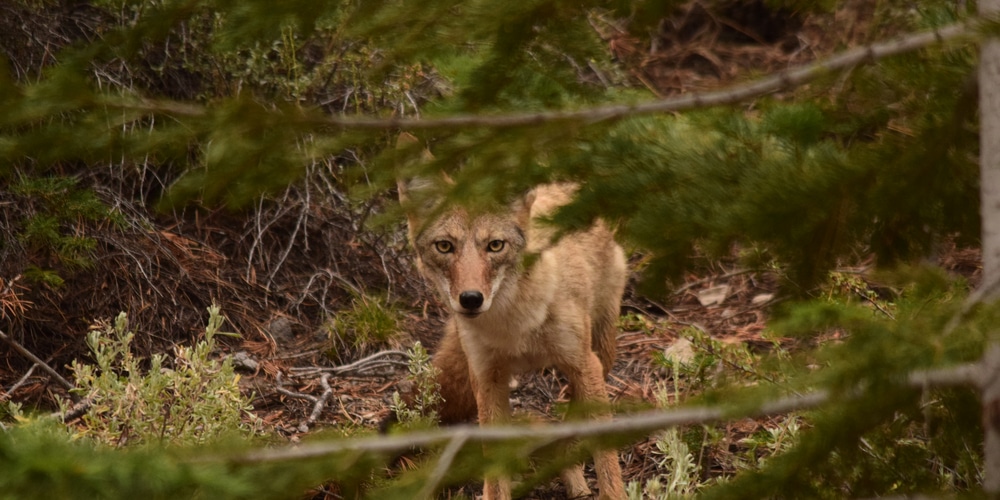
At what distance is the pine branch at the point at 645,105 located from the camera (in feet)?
6.88

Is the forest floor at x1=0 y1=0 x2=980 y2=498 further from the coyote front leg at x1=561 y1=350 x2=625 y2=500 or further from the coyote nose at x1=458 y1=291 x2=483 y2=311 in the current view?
the coyote nose at x1=458 y1=291 x2=483 y2=311

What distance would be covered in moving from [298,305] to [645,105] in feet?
15.2

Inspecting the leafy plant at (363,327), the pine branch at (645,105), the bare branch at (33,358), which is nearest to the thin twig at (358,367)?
the leafy plant at (363,327)

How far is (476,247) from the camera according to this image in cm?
497

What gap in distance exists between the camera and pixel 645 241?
2.37 metres

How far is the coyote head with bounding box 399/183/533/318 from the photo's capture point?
4887 mm

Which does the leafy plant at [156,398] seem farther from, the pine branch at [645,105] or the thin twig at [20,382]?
the pine branch at [645,105]

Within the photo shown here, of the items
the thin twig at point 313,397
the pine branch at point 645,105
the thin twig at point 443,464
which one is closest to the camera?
the thin twig at point 443,464

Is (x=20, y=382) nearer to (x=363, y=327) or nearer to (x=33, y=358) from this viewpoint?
(x=33, y=358)

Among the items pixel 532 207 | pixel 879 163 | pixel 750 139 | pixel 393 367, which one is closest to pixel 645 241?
pixel 750 139

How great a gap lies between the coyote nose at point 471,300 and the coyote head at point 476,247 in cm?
8

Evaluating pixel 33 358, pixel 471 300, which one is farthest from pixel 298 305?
pixel 471 300

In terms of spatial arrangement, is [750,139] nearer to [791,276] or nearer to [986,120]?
[791,276]

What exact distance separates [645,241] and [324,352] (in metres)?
4.14
